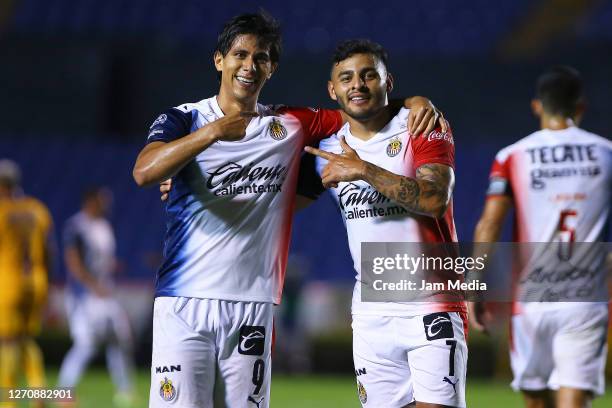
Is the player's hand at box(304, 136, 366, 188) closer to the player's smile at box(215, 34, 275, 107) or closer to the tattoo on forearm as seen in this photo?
the tattoo on forearm

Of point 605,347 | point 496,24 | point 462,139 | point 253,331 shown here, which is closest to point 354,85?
point 253,331

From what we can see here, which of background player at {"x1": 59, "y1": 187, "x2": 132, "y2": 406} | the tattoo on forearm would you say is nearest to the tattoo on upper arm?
the tattoo on forearm

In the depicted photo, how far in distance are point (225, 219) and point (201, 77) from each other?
14.3 m

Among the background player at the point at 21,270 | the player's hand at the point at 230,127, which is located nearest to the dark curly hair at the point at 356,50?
the player's hand at the point at 230,127

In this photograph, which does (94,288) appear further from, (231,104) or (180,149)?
(180,149)

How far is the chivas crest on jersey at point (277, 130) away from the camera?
174 inches

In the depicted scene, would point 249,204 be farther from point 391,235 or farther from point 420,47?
point 420,47

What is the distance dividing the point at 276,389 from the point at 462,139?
7897mm

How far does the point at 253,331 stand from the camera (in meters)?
4.13

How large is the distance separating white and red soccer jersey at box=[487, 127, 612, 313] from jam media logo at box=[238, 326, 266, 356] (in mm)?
1631

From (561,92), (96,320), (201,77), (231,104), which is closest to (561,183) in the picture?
(561,92)

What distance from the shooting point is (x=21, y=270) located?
842 cm

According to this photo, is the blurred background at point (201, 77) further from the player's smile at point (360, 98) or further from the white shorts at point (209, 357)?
the white shorts at point (209, 357)

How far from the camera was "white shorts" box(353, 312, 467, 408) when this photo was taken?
416 centimetres
